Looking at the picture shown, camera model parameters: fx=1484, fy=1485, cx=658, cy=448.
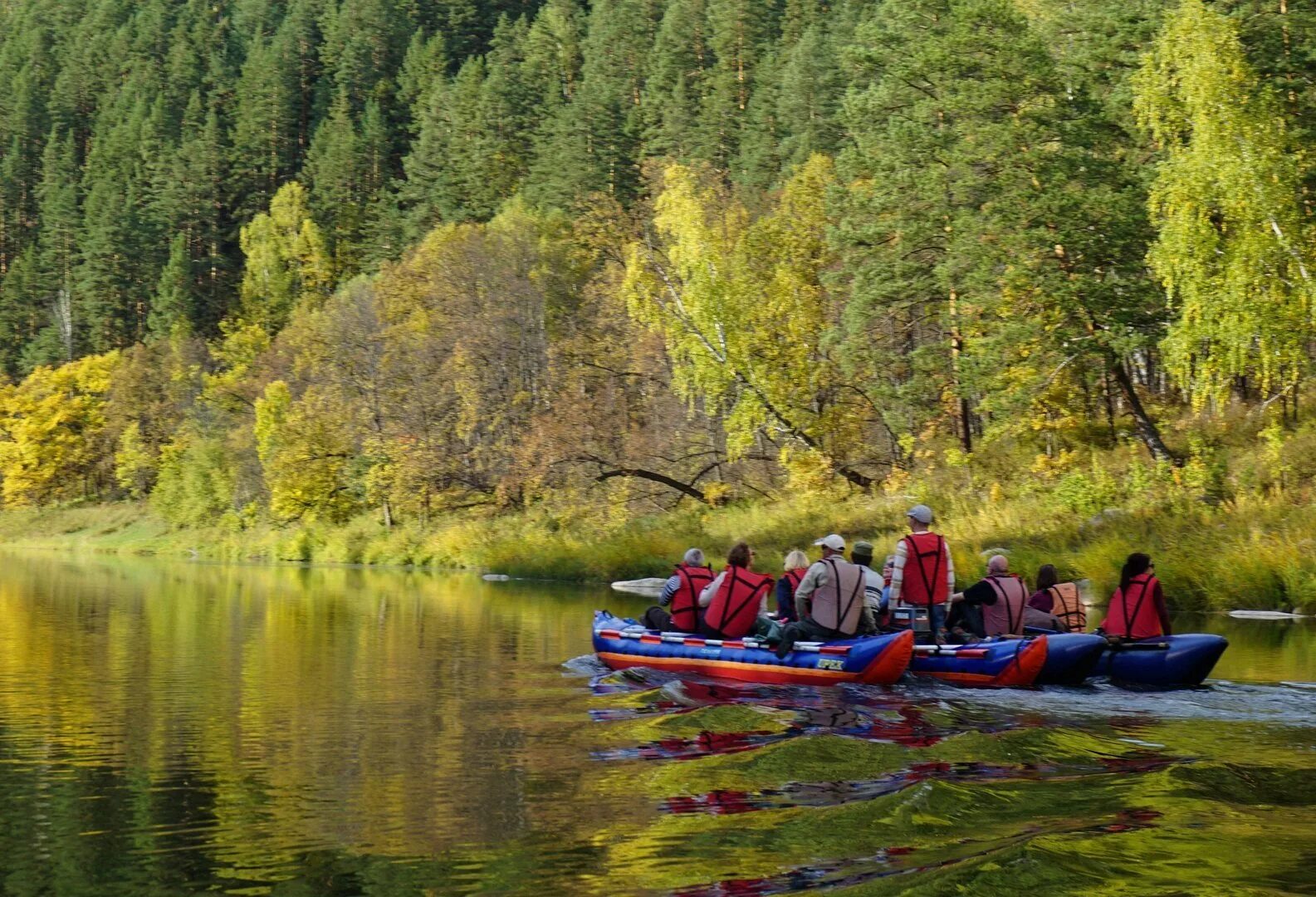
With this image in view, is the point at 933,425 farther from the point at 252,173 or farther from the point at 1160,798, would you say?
the point at 252,173

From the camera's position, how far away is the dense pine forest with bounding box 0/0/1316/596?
1115 inches

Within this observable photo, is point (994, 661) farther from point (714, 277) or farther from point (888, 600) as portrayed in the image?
point (714, 277)

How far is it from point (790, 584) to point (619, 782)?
669 cm

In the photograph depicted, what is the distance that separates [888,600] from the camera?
16969mm

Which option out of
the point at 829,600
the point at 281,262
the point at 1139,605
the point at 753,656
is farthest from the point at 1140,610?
the point at 281,262

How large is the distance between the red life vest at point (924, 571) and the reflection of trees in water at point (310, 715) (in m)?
4.01

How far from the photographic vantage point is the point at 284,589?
3550cm

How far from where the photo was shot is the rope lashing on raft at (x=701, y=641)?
16.0 meters

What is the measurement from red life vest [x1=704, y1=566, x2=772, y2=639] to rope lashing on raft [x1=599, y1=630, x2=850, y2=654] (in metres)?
0.27

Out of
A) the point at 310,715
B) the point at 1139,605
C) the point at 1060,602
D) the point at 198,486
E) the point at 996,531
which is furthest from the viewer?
the point at 198,486

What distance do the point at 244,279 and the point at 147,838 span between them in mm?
98077

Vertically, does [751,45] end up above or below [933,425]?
above

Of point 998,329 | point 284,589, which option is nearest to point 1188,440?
point 998,329

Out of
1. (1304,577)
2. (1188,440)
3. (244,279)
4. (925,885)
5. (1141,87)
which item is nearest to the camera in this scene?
(925,885)
